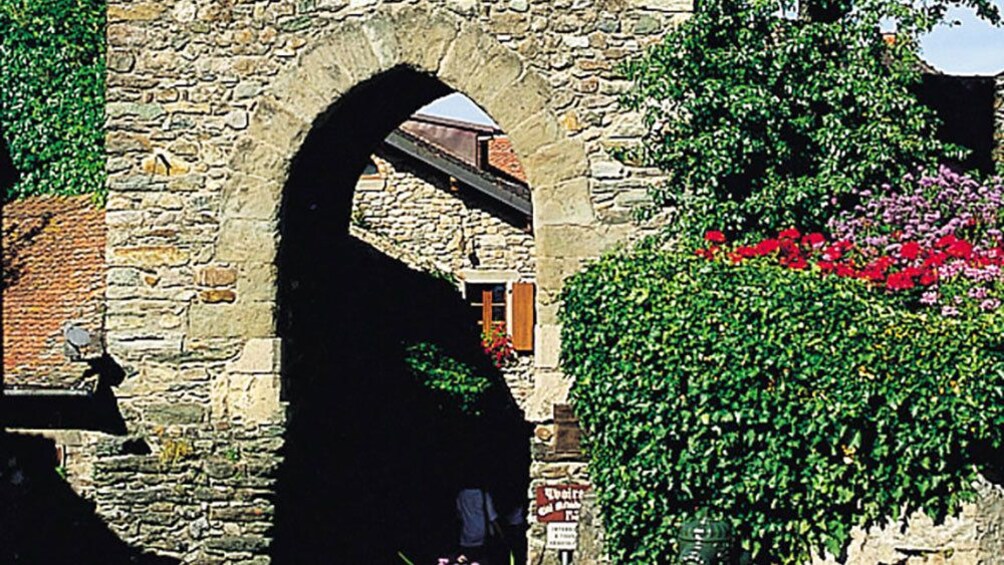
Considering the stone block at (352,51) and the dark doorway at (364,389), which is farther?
the dark doorway at (364,389)

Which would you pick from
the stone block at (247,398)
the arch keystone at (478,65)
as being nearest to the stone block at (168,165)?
the stone block at (247,398)

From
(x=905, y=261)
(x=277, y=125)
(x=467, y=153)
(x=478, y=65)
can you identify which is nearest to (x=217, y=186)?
(x=277, y=125)

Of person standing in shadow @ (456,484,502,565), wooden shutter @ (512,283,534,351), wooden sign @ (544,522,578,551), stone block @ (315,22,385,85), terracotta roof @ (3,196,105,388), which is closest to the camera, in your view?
wooden sign @ (544,522,578,551)

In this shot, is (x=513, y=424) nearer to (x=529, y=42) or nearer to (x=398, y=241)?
(x=398, y=241)

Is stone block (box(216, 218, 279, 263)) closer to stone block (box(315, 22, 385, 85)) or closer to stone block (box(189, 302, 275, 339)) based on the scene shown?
stone block (box(189, 302, 275, 339))

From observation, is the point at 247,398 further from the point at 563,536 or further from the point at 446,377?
the point at 446,377

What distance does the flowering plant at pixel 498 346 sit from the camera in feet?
54.6

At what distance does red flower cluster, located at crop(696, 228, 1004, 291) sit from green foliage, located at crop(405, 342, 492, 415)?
4.97 m

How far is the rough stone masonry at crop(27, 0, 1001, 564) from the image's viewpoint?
966 centimetres

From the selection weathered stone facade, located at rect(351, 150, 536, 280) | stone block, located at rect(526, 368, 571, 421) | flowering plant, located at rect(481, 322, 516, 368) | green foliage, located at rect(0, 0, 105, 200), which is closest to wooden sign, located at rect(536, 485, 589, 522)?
stone block, located at rect(526, 368, 571, 421)

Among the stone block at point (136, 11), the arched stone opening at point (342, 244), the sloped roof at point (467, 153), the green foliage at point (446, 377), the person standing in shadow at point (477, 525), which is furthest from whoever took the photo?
the sloped roof at point (467, 153)

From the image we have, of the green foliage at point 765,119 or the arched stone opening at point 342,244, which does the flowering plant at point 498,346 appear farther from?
the green foliage at point 765,119

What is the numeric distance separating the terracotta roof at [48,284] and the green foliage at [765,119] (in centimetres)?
410

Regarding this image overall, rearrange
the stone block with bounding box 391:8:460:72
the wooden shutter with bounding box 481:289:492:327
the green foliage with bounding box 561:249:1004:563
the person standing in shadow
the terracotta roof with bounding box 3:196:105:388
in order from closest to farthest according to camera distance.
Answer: the green foliage with bounding box 561:249:1004:563 < the stone block with bounding box 391:8:460:72 < the terracotta roof with bounding box 3:196:105:388 < the person standing in shadow < the wooden shutter with bounding box 481:289:492:327
